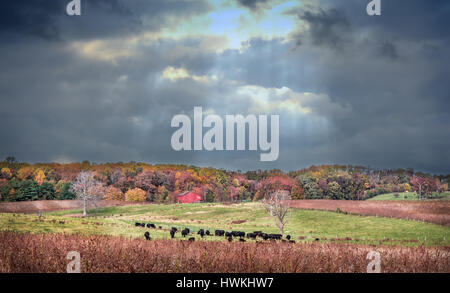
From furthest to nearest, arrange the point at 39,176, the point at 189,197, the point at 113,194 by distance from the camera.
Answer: the point at 39,176
the point at 189,197
the point at 113,194

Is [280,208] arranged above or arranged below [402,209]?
above

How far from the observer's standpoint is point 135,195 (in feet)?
432

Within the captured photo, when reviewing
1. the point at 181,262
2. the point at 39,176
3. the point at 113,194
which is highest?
the point at 181,262

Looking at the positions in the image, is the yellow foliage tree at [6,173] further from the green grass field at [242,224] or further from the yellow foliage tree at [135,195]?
the green grass field at [242,224]

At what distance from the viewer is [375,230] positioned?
59688 millimetres

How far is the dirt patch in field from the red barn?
71.6 feet

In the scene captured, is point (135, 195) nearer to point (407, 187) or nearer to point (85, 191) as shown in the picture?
point (85, 191)

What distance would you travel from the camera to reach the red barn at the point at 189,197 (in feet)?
450

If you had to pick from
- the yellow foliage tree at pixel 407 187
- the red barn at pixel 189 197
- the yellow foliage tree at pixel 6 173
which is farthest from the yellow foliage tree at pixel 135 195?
the yellow foliage tree at pixel 407 187

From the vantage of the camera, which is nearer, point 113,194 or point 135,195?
point 113,194

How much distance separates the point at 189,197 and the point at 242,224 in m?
67.5

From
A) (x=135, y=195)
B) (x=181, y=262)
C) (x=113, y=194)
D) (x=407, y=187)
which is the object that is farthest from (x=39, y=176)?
(x=407, y=187)

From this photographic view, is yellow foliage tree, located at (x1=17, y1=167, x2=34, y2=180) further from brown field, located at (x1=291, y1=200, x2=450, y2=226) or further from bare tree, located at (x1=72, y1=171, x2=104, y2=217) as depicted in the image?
brown field, located at (x1=291, y1=200, x2=450, y2=226)
